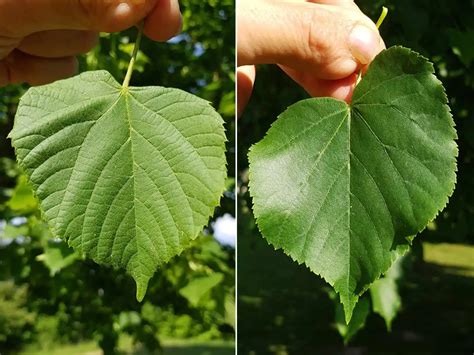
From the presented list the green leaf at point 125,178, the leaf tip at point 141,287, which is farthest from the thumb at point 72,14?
the leaf tip at point 141,287

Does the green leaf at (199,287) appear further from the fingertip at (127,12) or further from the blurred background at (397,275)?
the fingertip at (127,12)

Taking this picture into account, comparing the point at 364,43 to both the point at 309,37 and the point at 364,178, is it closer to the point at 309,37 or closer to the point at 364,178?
the point at 309,37

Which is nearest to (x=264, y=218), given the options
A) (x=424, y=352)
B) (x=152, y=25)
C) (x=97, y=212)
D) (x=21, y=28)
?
(x=97, y=212)

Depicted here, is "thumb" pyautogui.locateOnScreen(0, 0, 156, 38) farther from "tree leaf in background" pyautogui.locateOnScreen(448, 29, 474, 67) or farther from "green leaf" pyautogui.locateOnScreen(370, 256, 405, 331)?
"tree leaf in background" pyautogui.locateOnScreen(448, 29, 474, 67)

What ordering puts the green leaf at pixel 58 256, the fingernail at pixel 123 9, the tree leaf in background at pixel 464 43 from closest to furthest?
the fingernail at pixel 123 9
the green leaf at pixel 58 256
the tree leaf in background at pixel 464 43

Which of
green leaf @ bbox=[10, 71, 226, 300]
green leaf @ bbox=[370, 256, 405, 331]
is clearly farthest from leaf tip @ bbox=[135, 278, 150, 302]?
green leaf @ bbox=[370, 256, 405, 331]
